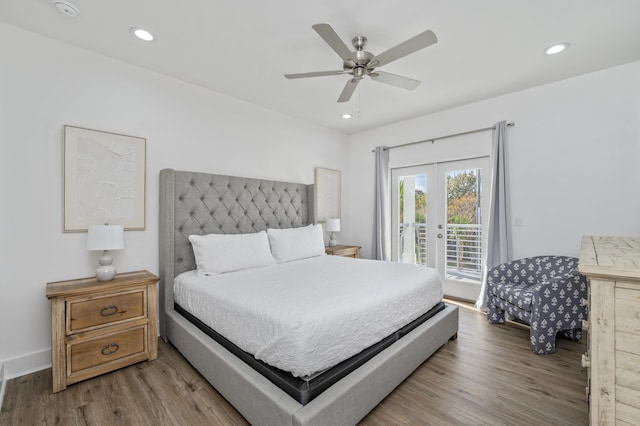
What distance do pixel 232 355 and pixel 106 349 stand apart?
1.13 metres

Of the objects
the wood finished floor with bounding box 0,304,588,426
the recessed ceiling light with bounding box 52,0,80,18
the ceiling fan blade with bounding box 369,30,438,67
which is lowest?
the wood finished floor with bounding box 0,304,588,426

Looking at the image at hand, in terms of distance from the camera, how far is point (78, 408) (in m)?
1.82

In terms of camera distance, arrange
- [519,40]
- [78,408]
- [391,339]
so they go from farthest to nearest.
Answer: [519,40]
[391,339]
[78,408]

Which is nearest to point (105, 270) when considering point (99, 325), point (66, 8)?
point (99, 325)

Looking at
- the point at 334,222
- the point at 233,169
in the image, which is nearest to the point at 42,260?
the point at 233,169

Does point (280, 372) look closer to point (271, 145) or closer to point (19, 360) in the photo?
point (19, 360)

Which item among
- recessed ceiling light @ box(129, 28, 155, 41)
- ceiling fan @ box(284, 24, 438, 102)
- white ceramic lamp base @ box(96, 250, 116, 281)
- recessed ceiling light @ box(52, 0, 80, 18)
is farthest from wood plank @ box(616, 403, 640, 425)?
recessed ceiling light @ box(52, 0, 80, 18)

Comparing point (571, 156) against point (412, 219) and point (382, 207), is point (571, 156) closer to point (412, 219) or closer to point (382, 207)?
point (412, 219)

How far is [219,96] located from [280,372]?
305cm

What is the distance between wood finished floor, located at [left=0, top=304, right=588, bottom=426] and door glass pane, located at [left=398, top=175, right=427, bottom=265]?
80.3 inches

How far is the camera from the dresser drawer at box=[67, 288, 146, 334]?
6.72 feet

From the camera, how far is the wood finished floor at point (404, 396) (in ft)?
5.64

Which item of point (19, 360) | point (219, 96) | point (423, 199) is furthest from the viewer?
point (423, 199)

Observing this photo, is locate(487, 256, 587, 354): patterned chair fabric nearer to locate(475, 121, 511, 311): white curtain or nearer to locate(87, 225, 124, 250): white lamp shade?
locate(475, 121, 511, 311): white curtain
